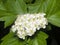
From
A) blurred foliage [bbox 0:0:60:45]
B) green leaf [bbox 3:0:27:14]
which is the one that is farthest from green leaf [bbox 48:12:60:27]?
green leaf [bbox 3:0:27:14]

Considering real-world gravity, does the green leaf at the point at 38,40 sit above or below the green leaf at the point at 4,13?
below

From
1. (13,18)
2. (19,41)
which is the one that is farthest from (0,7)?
(19,41)

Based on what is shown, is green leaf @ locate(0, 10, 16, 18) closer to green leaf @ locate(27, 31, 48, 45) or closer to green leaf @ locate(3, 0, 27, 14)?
green leaf @ locate(3, 0, 27, 14)

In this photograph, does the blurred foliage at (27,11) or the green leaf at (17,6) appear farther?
the green leaf at (17,6)

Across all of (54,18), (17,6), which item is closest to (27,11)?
(17,6)

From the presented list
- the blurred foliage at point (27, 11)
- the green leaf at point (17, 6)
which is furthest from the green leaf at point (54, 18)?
the green leaf at point (17, 6)

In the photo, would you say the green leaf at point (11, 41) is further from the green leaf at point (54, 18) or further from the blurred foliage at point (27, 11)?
A: the green leaf at point (54, 18)

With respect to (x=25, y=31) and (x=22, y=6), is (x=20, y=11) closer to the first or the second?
(x=22, y=6)

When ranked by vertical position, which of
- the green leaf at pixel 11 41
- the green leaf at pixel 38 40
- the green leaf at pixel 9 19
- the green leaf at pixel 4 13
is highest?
the green leaf at pixel 4 13
